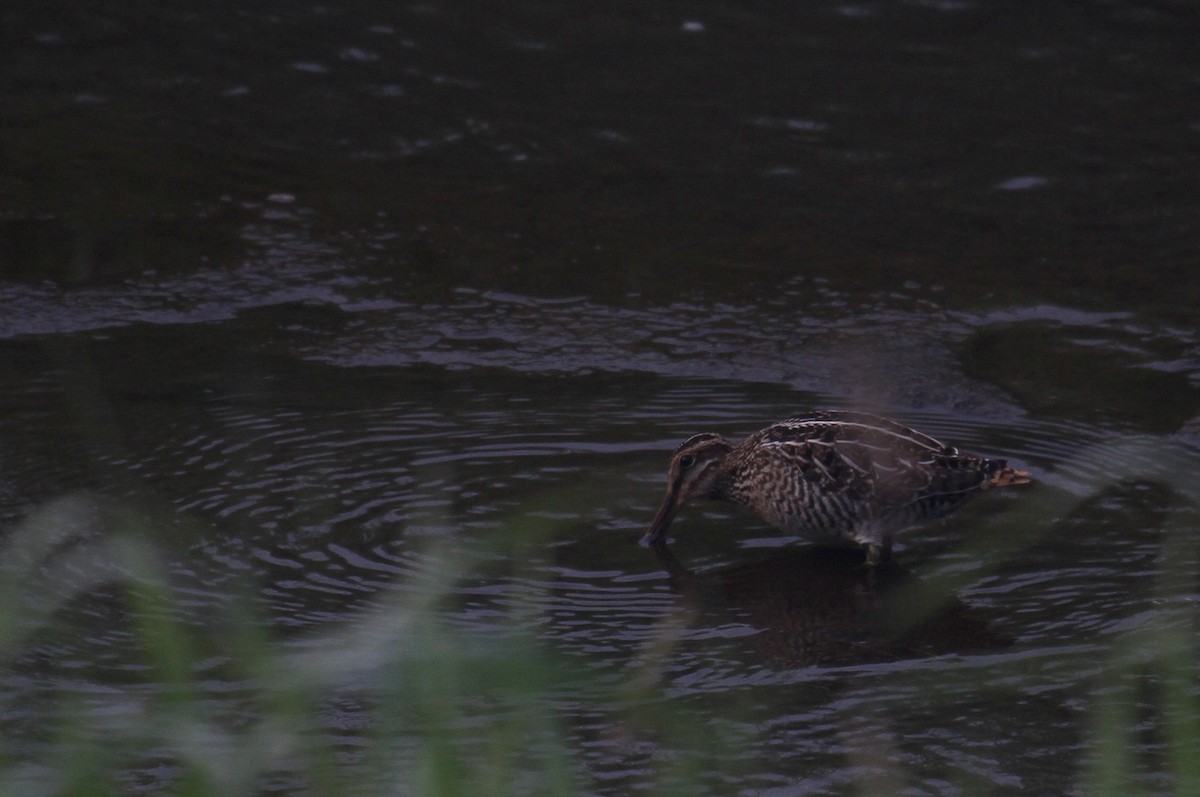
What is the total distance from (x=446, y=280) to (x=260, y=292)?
37.8 inches

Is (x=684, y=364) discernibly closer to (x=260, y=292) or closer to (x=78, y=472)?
(x=260, y=292)

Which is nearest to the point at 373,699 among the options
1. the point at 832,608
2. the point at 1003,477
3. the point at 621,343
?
the point at 832,608

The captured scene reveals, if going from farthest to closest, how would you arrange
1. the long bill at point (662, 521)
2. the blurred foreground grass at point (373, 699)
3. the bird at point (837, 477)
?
the long bill at point (662, 521) < the bird at point (837, 477) < the blurred foreground grass at point (373, 699)

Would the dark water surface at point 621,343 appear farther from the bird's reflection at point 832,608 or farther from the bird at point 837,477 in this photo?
the bird at point 837,477

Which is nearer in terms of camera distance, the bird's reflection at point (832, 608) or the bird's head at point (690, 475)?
the bird's reflection at point (832, 608)

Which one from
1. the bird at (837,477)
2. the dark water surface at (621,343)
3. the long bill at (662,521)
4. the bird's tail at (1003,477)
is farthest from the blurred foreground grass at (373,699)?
the long bill at (662,521)

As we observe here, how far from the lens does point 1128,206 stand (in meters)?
9.89

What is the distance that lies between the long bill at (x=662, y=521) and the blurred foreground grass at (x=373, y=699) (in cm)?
53

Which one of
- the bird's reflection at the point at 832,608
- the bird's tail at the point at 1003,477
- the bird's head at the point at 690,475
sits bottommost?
the bird's reflection at the point at 832,608

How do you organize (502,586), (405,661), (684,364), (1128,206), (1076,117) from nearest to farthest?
(405,661), (502,586), (684,364), (1128,206), (1076,117)

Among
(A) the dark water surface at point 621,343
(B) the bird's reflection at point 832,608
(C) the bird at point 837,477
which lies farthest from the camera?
(C) the bird at point 837,477

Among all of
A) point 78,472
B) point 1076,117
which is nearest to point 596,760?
point 78,472

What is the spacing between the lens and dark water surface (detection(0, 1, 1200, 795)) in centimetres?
542

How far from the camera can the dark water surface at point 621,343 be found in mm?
5418
